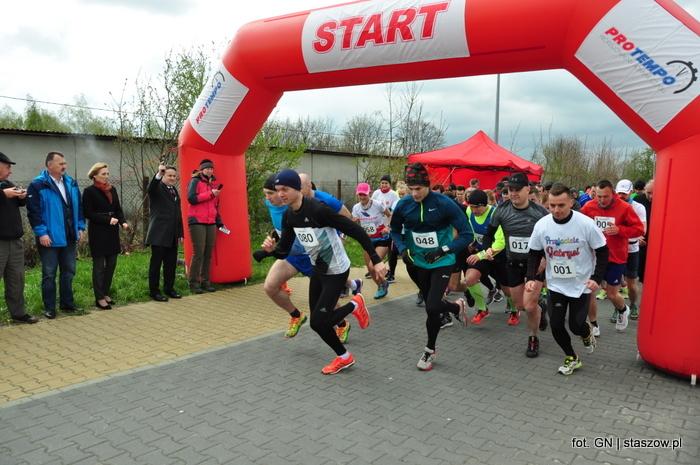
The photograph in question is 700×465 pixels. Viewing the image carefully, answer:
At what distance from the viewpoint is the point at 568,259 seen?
4961mm

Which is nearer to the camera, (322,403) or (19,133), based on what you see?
(322,403)

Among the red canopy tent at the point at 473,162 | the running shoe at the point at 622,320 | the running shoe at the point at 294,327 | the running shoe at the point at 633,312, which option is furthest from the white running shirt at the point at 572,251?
the red canopy tent at the point at 473,162

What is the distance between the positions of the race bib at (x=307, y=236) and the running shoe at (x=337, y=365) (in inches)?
46.4

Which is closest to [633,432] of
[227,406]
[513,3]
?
[227,406]

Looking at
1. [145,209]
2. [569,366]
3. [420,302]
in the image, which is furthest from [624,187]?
[145,209]

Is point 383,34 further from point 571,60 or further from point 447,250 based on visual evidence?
point 447,250

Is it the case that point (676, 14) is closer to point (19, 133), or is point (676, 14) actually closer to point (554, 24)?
point (554, 24)

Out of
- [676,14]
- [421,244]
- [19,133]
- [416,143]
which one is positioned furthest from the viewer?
[416,143]

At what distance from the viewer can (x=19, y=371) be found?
197 inches

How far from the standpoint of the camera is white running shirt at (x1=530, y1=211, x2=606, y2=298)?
16.1ft

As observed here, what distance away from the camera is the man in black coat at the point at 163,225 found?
7797 mm

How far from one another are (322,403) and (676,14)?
4657 mm

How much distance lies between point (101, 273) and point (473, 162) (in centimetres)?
1248

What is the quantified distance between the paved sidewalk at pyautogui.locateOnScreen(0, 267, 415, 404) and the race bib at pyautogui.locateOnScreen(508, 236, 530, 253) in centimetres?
303
